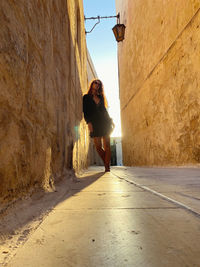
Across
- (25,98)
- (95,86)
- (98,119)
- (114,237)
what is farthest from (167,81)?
(114,237)

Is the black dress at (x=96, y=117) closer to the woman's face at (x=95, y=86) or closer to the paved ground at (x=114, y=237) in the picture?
the woman's face at (x=95, y=86)

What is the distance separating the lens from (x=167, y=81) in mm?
3543

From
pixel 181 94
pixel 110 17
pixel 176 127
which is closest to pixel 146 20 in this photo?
pixel 181 94

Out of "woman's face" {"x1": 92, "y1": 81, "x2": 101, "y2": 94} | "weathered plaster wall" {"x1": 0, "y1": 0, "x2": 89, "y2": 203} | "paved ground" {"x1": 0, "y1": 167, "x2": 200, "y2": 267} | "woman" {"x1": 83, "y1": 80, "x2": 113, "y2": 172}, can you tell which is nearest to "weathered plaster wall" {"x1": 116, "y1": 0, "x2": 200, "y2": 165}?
"woman" {"x1": 83, "y1": 80, "x2": 113, "y2": 172}

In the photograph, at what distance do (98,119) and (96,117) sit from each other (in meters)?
0.06

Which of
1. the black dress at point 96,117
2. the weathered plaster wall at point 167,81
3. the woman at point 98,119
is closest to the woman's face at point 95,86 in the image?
the woman at point 98,119

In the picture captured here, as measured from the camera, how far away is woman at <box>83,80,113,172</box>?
307 centimetres

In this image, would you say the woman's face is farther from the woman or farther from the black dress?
the black dress

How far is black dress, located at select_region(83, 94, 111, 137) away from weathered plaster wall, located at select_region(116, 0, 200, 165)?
1.18m

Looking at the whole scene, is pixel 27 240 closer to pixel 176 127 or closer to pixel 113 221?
pixel 113 221

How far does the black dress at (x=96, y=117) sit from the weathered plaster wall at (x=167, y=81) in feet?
3.87

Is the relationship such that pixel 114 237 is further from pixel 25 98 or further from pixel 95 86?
pixel 95 86

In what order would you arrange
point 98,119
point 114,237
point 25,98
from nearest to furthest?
point 114,237, point 25,98, point 98,119

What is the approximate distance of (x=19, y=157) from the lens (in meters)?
0.85
